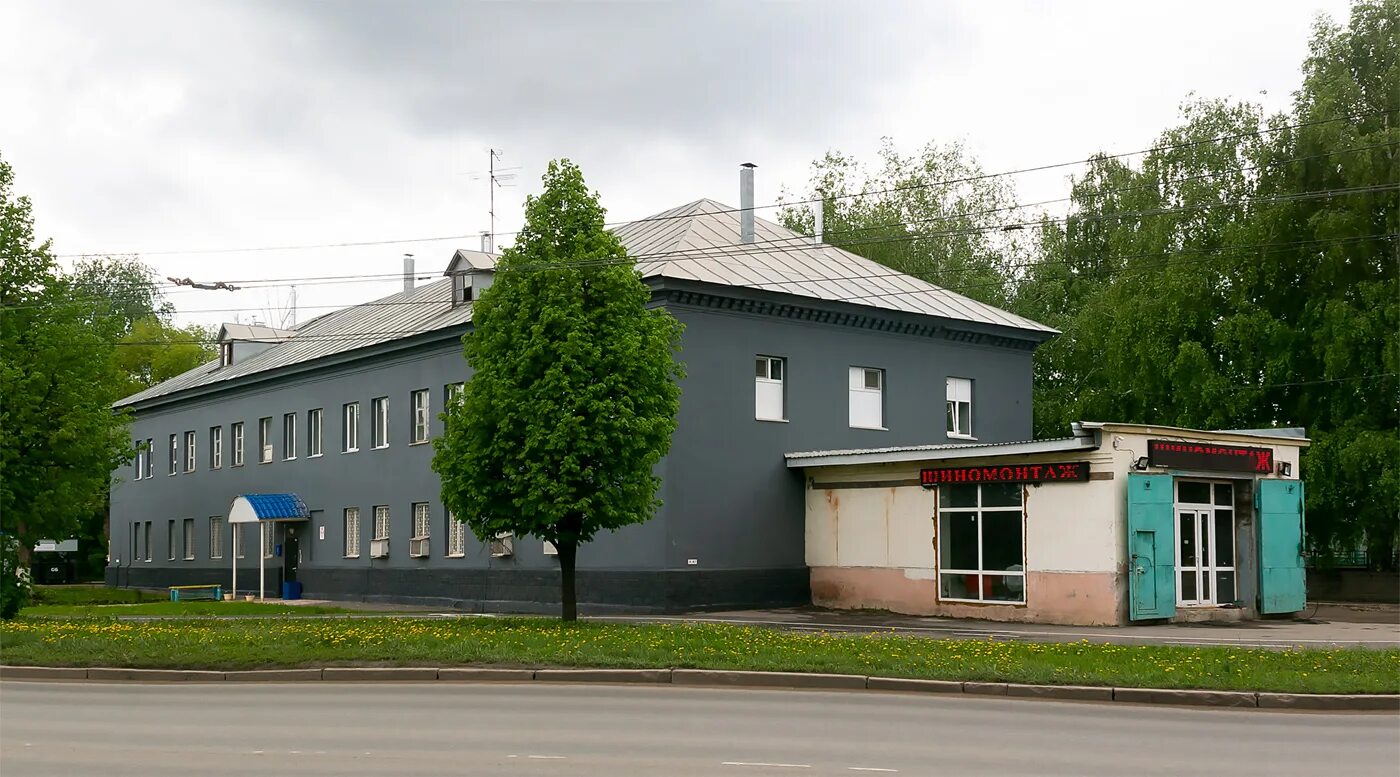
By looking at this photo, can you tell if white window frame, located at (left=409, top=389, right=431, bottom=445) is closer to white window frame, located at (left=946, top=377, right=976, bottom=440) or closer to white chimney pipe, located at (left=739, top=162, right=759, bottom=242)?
white chimney pipe, located at (left=739, top=162, right=759, bottom=242)

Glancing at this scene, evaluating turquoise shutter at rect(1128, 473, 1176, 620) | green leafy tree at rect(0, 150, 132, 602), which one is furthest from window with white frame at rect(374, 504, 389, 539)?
turquoise shutter at rect(1128, 473, 1176, 620)

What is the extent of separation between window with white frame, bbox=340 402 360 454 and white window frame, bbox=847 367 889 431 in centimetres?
1519

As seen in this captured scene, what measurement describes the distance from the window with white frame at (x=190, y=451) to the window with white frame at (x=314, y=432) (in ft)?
32.3

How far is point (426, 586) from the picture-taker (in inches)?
1439

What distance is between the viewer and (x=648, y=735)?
1203cm

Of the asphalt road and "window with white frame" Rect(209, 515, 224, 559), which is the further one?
"window with white frame" Rect(209, 515, 224, 559)

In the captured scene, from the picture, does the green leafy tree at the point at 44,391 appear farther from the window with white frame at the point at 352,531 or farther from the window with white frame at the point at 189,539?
the window with white frame at the point at 189,539

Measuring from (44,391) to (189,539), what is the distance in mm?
22925

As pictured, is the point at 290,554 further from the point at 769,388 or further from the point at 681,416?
the point at 769,388

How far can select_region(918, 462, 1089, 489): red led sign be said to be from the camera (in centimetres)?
2606

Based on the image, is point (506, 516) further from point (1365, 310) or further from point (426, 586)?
point (1365, 310)

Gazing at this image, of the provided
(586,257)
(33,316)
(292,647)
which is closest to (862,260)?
(586,257)

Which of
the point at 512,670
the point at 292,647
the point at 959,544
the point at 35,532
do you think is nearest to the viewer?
the point at 512,670

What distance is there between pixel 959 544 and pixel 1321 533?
52.0 ft
